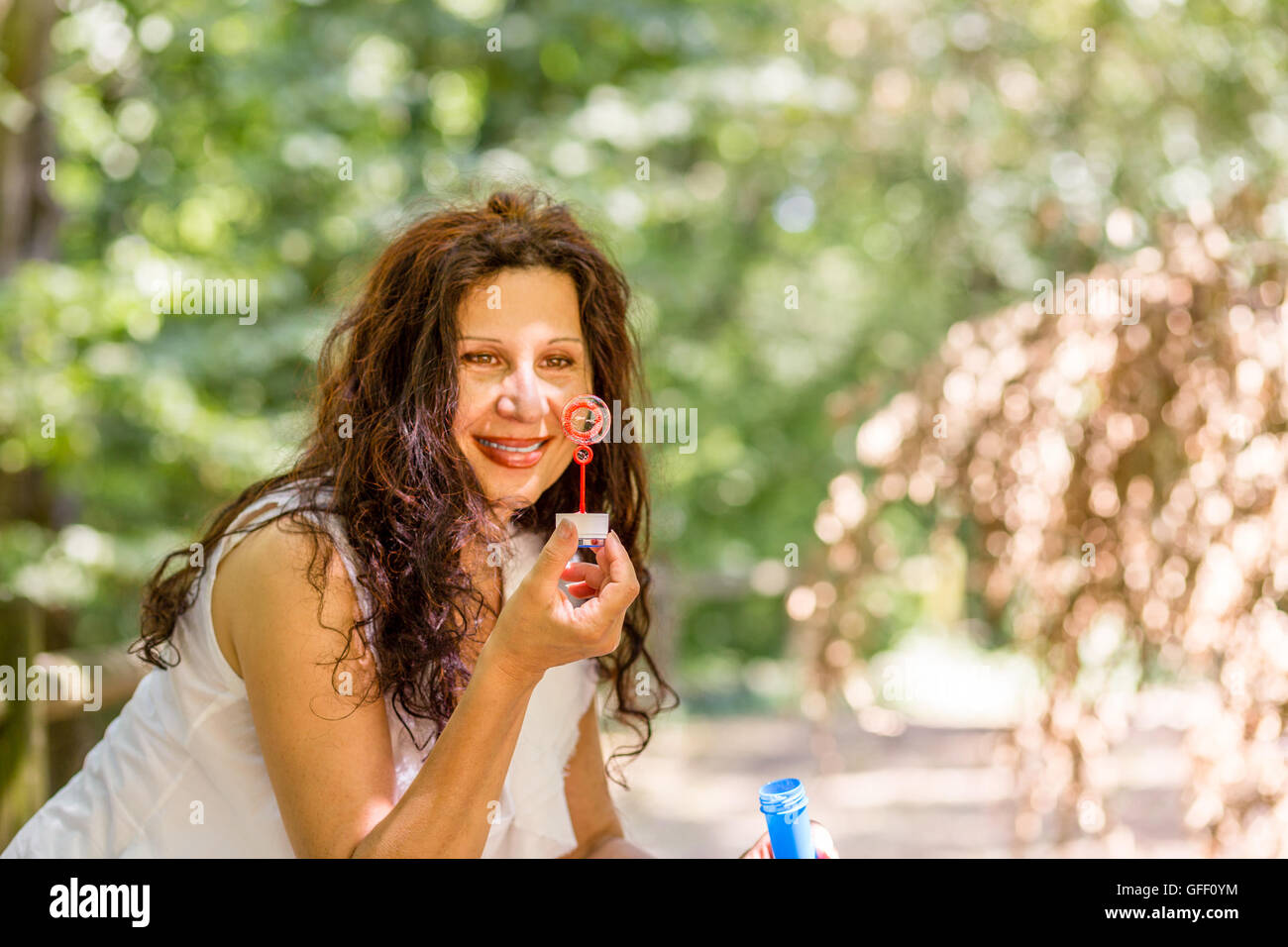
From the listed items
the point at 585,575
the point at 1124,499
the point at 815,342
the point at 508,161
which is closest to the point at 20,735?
the point at 585,575

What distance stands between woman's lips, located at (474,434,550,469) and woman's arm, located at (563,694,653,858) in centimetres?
57

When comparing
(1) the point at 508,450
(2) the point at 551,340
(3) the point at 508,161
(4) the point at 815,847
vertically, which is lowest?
(4) the point at 815,847

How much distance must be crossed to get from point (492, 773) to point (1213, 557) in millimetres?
1557

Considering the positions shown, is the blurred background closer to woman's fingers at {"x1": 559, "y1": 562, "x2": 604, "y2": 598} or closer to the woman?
the woman

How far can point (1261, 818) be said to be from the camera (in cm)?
218

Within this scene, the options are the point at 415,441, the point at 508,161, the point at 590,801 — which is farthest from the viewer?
the point at 508,161

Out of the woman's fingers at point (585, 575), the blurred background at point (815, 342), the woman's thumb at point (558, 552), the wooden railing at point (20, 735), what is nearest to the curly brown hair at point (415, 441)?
the woman's fingers at point (585, 575)

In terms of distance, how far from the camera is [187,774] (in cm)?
162

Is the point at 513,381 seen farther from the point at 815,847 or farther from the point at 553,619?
the point at 815,847

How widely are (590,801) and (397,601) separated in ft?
2.08

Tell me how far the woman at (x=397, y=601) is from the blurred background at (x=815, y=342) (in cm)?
58

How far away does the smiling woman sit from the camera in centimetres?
135

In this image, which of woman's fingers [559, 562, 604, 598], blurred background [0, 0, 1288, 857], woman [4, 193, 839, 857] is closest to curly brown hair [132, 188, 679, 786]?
woman [4, 193, 839, 857]
